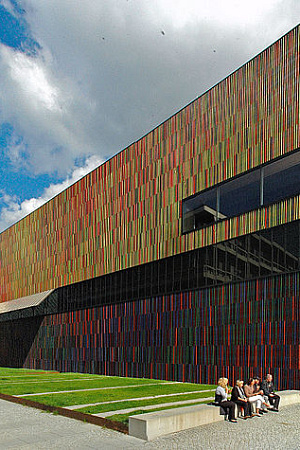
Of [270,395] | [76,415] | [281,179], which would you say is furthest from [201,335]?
[76,415]

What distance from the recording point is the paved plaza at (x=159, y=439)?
33.1ft

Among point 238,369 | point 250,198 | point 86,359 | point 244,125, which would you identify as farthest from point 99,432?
point 86,359

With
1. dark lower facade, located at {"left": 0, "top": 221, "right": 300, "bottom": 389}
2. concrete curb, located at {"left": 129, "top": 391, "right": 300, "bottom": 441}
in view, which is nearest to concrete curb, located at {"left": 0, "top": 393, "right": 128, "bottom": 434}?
concrete curb, located at {"left": 129, "top": 391, "right": 300, "bottom": 441}

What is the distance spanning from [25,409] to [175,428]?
21.1ft

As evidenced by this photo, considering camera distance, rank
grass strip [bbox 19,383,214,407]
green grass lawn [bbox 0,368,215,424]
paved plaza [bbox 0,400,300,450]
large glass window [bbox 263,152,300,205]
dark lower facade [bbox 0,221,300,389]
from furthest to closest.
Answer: large glass window [bbox 263,152,300,205], dark lower facade [bbox 0,221,300,389], grass strip [bbox 19,383,214,407], green grass lawn [bbox 0,368,215,424], paved plaza [bbox 0,400,300,450]

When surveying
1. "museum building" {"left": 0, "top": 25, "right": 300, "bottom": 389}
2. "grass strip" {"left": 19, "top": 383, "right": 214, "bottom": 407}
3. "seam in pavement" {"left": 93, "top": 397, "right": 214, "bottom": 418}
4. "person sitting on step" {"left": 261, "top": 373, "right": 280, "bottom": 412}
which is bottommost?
"grass strip" {"left": 19, "top": 383, "right": 214, "bottom": 407}

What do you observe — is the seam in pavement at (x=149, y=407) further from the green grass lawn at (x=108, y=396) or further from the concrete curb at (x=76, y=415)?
the concrete curb at (x=76, y=415)

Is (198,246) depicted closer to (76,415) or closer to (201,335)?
(201,335)

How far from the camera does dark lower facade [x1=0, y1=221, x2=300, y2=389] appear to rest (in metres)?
19.5

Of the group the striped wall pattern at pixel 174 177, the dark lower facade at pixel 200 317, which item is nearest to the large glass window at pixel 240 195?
the striped wall pattern at pixel 174 177

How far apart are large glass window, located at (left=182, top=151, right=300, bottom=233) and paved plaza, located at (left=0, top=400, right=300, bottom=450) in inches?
409

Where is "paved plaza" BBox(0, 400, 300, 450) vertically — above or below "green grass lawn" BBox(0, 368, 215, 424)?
above

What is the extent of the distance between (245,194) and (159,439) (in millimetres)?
14055

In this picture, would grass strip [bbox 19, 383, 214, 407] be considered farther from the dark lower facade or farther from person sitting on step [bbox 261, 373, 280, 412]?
person sitting on step [bbox 261, 373, 280, 412]
